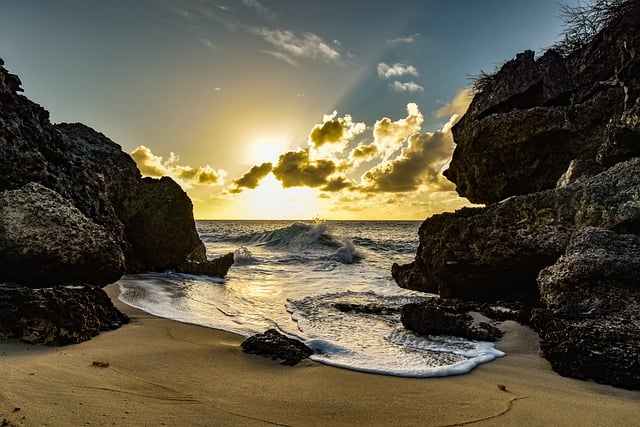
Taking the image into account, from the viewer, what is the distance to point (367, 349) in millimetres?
4793

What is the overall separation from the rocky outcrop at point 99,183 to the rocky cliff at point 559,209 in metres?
5.42

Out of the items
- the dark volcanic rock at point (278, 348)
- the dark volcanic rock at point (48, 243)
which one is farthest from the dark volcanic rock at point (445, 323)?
the dark volcanic rock at point (48, 243)

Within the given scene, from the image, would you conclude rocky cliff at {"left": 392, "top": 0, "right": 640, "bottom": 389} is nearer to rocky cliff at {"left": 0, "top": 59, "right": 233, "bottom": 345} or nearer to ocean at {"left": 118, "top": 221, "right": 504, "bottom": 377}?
ocean at {"left": 118, "top": 221, "right": 504, "bottom": 377}

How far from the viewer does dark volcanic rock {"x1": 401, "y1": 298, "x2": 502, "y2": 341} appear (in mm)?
5059

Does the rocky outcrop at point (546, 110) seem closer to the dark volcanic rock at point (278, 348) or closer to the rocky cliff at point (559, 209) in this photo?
the rocky cliff at point (559, 209)

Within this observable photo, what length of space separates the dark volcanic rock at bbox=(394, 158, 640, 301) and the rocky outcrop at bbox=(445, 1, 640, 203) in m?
2.17

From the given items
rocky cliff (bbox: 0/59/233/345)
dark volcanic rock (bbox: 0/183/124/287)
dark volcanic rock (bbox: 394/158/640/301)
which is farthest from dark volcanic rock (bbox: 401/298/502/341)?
dark volcanic rock (bbox: 0/183/124/287)

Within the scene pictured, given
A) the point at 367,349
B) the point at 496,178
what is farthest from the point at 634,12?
the point at 367,349

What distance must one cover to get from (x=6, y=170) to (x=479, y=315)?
666 centimetres

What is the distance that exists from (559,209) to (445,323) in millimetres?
2405

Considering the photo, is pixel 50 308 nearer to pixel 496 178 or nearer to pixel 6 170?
pixel 6 170

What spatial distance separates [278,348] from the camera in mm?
4102

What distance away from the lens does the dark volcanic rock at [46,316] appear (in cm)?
360

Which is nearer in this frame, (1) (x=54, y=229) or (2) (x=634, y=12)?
(1) (x=54, y=229)
